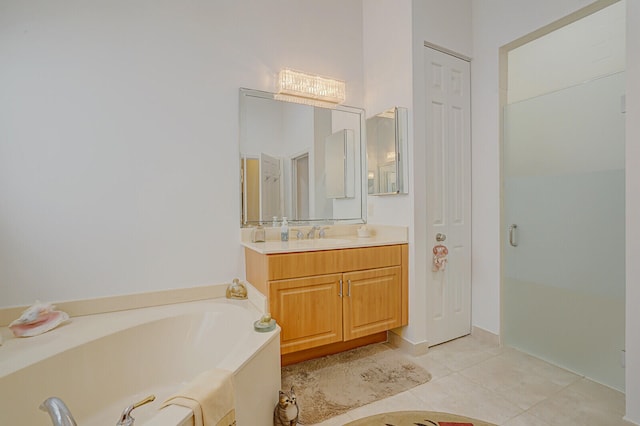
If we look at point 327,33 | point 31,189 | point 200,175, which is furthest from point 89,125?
point 327,33

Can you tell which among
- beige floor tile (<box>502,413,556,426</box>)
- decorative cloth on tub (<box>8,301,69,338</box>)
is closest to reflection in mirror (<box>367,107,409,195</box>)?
beige floor tile (<box>502,413,556,426</box>)

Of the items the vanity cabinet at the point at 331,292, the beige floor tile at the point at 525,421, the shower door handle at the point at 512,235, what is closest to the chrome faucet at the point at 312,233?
the vanity cabinet at the point at 331,292

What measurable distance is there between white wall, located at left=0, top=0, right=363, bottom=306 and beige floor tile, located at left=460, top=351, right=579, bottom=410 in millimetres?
1842

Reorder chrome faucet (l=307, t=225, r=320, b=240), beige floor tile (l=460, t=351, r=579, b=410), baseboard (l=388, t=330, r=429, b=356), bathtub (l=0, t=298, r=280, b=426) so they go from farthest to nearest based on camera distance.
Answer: chrome faucet (l=307, t=225, r=320, b=240)
baseboard (l=388, t=330, r=429, b=356)
beige floor tile (l=460, t=351, r=579, b=410)
bathtub (l=0, t=298, r=280, b=426)

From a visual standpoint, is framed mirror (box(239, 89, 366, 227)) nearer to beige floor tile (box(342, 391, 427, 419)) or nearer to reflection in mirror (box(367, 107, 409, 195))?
reflection in mirror (box(367, 107, 409, 195))

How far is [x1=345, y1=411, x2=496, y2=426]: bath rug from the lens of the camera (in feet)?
4.84

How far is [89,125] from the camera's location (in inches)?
69.5

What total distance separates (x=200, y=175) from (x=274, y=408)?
1523 millimetres

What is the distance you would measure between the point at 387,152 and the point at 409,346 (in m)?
1.52

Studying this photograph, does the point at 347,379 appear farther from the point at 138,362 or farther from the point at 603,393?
the point at 603,393

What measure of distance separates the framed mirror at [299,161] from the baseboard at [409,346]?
1.04 metres

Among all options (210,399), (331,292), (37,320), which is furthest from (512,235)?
(37,320)

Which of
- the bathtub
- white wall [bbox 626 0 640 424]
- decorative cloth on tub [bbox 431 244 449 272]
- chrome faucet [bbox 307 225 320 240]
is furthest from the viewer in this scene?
chrome faucet [bbox 307 225 320 240]

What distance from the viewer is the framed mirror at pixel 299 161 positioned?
2232mm
